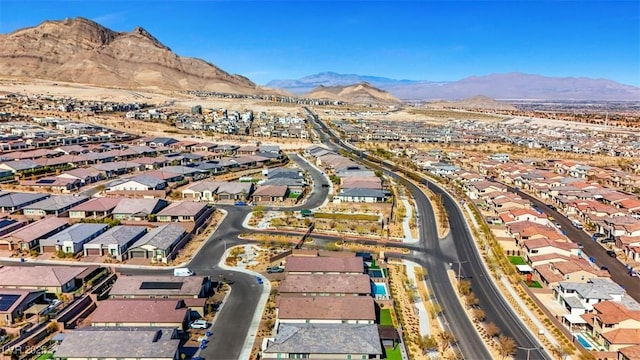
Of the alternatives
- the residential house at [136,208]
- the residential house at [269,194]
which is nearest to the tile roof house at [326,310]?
the residential house at [136,208]

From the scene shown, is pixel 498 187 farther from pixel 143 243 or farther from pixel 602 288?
pixel 143 243

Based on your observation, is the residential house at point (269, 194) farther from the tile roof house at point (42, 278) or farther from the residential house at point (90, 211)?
the tile roof house at point (42, 278)

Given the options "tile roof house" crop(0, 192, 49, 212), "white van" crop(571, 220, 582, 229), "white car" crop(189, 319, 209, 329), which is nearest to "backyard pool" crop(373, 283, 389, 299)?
"white car" crop(189, 319, 209, 329)

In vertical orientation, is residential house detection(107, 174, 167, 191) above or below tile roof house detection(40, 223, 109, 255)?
above

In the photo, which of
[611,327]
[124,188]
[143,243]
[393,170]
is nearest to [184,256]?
[143,243]

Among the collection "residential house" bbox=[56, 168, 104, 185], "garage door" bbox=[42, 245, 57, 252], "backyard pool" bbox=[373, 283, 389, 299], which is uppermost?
"residential house" bbox=[56, 168, 104, 185]

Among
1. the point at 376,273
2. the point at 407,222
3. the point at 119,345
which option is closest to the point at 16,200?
the point at 119,345

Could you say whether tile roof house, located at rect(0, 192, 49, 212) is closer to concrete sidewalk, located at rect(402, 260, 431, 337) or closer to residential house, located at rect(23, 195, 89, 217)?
residential house, located at rect(23, 195, 89, 217)
